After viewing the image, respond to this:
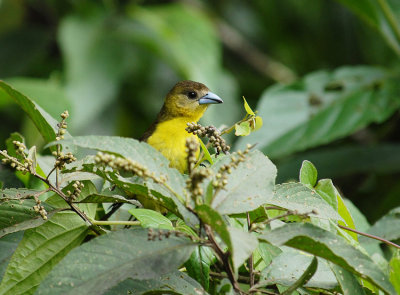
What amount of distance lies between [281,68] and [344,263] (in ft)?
17.3

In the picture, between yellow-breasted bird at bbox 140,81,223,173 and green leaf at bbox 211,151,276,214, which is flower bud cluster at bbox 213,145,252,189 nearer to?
green leaf at bbox 211,151,276,214

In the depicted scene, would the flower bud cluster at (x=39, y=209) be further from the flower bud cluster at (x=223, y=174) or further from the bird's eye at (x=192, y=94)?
the bird's eye at (x=192, y=94)

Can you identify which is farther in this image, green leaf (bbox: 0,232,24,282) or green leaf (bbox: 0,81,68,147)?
green leaf (bbox: 0,81,68,147)

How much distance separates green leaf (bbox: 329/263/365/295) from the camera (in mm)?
1228

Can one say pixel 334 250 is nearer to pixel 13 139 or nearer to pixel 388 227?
pixel 388 227

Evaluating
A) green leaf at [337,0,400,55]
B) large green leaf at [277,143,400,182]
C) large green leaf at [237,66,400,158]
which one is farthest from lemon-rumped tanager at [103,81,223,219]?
green leaf at [337,0,400,55]

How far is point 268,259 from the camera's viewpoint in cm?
140

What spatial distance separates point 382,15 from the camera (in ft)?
12.3

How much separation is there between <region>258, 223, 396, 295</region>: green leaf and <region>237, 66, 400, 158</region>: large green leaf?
83.1 inches

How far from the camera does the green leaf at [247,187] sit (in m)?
1.21

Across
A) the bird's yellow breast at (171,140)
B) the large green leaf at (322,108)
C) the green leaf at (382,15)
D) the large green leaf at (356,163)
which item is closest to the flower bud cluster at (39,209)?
the bird's yellow breast at (171,140)

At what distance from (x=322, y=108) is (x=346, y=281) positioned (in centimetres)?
253

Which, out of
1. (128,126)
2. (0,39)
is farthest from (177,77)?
(0,39)

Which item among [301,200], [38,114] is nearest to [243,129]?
[301,200]
